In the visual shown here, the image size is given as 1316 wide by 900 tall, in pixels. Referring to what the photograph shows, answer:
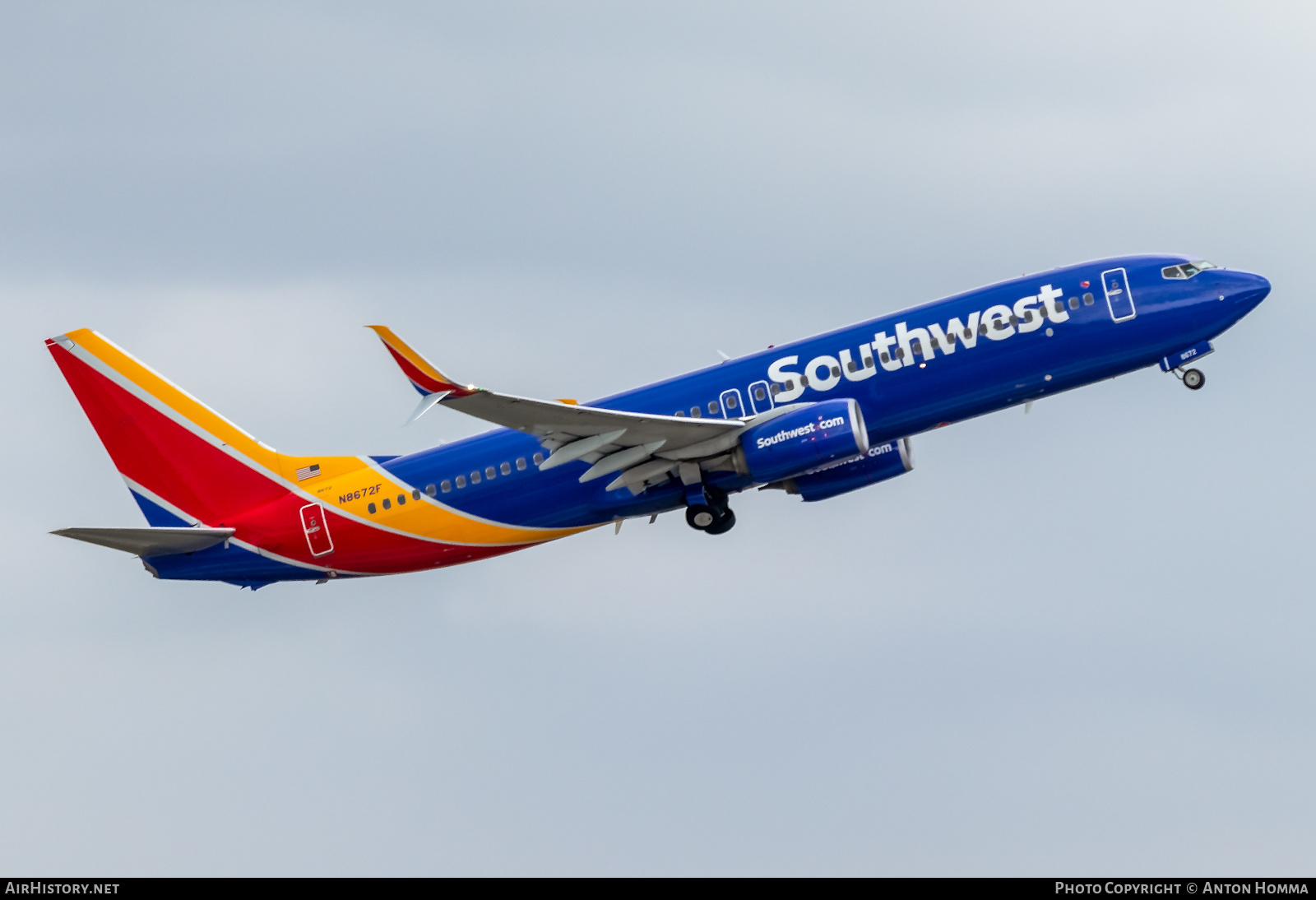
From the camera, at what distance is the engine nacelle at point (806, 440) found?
46.8 m

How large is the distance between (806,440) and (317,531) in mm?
17506

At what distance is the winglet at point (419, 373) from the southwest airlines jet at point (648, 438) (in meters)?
0.04

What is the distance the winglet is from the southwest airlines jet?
43 millimetres

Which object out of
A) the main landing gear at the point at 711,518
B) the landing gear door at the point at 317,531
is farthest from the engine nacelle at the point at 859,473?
the landing gear door at the point at 317,531

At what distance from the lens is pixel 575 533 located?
52.3m

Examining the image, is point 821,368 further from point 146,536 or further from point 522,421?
point 146,536

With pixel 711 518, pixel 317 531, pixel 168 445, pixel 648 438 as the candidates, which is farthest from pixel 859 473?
pixel 168 445

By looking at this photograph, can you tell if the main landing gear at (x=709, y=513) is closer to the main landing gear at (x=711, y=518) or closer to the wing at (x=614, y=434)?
the main landing gear at (x=711, y=518)

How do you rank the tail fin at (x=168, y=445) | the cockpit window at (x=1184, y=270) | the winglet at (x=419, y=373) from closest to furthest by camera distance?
the winglet at (x=419, y=373) → the cockpit window at (x=1184, y=270) → the tail fin at (x=168, y=445)

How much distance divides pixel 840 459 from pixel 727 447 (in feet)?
11.9

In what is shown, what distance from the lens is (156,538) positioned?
52750mm

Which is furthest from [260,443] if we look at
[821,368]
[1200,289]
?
[1200,289]

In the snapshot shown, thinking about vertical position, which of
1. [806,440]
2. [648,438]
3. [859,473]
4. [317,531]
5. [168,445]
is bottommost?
[859,473]

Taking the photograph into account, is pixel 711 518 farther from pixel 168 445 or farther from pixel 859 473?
pixel 168 445
